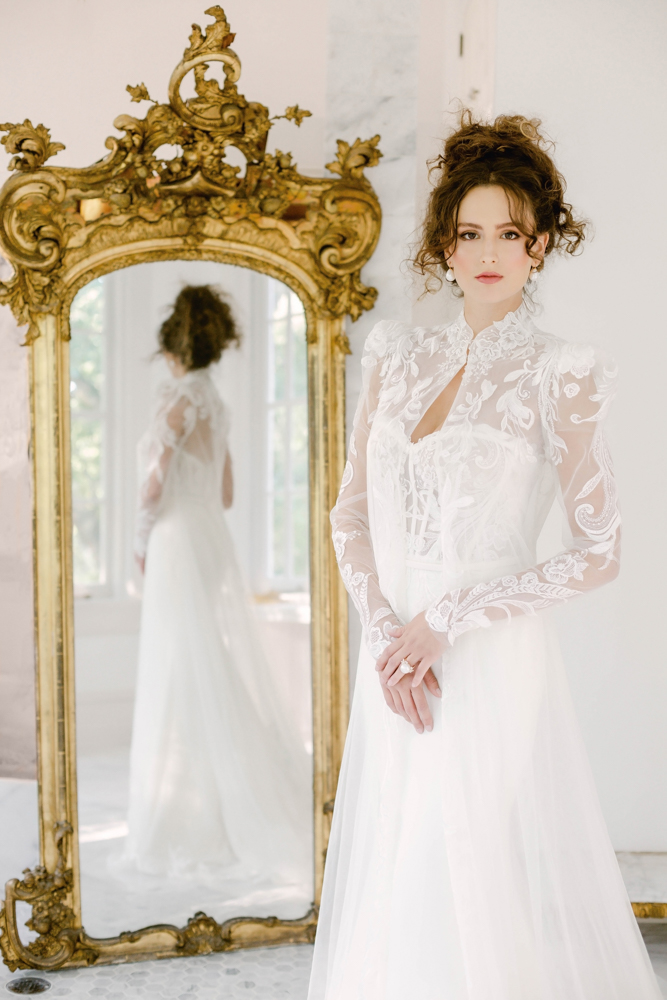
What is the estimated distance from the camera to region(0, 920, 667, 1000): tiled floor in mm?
2232

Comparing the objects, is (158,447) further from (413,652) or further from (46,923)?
(46,923)

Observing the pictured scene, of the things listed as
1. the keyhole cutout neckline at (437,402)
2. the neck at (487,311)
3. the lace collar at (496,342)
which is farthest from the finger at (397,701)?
the neck at (487,311)

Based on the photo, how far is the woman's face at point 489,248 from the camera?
171 cm

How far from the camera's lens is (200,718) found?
2.46 meters

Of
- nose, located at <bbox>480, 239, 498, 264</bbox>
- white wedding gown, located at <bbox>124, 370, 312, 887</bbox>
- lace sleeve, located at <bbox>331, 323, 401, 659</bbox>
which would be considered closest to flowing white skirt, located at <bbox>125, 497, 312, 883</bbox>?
white wedding gown, located at <bbox>124, 370, 312, 887</bbox>

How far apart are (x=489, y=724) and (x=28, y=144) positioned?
1.83 m

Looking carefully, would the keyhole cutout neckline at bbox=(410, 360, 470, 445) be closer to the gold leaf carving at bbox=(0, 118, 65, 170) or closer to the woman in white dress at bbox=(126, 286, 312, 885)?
the woman in white dress at bbox=(126, 286, 312, 885)

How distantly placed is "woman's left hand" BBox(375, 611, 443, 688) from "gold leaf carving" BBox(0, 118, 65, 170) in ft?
5.01

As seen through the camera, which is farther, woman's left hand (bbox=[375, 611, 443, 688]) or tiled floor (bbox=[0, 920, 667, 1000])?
tiled floor (bbox=[0, 920, 667, 1000])

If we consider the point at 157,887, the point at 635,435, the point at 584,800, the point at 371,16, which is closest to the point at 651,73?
the point at 371,16

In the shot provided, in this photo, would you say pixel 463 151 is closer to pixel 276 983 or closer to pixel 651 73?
pixel 651 73

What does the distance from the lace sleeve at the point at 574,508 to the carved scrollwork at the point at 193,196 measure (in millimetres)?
987

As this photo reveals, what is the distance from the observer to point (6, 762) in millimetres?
2605

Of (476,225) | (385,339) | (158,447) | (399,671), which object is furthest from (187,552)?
(476,225)
